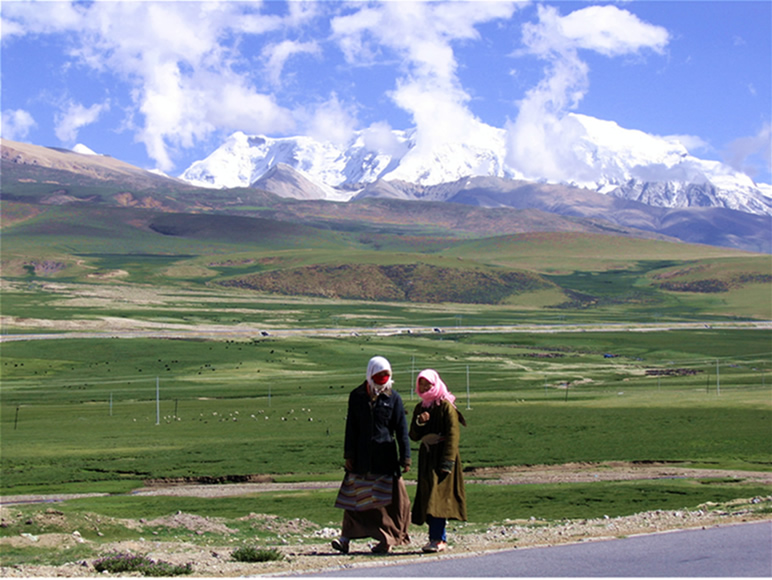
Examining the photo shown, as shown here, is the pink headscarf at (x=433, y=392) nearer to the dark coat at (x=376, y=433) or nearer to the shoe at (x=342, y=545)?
the dark coat at (x=376, y=433)

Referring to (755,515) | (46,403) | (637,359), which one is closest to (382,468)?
(755,515)

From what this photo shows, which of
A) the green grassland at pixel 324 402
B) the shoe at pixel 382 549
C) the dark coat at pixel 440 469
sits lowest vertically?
the green grassland at pixel 324 402

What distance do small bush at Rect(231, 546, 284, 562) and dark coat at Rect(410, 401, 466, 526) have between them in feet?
8.07

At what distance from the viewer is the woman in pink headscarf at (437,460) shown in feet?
49.0

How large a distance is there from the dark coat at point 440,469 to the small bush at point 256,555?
2461mm

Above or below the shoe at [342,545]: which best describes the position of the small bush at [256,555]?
below

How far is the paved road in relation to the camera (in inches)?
501

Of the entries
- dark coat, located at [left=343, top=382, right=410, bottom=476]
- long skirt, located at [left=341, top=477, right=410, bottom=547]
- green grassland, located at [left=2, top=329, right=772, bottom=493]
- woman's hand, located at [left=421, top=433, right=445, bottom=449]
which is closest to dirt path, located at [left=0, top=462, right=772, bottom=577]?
long skirt, located at [left=341, top=477, right=410, bottom=547]

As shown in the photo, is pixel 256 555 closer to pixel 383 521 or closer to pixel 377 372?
pixel 383 521

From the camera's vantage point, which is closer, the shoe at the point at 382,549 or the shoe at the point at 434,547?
the shoe at the point at 434,547

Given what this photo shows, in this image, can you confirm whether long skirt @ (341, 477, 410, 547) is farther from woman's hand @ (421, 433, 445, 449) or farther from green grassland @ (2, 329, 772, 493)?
green grassland @ (2, 329, 772, 493)

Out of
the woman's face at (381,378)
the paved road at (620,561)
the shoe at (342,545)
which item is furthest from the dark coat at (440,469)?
the shoe at (342,545)

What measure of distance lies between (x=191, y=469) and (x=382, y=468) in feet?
77.7

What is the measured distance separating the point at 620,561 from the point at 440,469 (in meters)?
3.33
